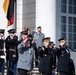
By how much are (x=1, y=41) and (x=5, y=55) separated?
33.7 inches

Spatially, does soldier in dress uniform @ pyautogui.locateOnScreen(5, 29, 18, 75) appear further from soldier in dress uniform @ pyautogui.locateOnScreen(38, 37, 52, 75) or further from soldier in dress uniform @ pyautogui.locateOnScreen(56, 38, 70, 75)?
soldier in dress uniform @ pyautogui.locateOnScreen(56, 38, 70, 75)

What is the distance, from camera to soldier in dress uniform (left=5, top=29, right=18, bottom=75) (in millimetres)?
19266

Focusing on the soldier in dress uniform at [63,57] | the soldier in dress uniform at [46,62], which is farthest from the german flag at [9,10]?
the soldier in dress uniform at [63,57]

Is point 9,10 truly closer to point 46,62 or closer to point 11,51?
point 11,51

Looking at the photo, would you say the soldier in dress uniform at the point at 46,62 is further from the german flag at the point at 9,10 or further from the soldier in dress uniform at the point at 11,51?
the german flag at the point at 9,10

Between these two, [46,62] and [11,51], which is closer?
[46,62]

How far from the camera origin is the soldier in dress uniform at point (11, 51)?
19.3 metres

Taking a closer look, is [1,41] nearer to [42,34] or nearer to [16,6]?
[42,34]

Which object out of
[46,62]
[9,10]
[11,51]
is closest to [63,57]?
[46,62]

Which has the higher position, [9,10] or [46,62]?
[9,10]

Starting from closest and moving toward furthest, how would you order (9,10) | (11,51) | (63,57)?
1. (63,57)
2. (11,51)
3. (9,10)

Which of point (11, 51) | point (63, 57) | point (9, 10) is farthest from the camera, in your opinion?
point (9, 10)

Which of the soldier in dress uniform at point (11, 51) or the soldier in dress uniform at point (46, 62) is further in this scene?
the soldier in dress uniform at point (11, 51)

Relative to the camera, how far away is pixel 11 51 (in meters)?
19.5
